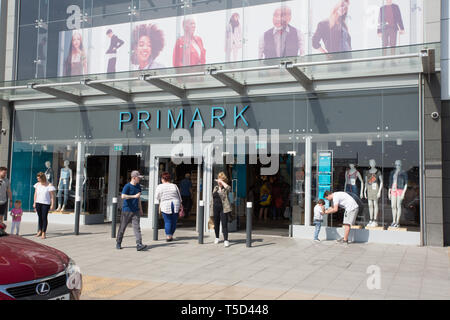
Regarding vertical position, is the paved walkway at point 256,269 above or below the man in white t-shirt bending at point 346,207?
below

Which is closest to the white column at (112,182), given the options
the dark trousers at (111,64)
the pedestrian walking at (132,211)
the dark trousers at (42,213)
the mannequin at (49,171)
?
the mannequin at (49,171)

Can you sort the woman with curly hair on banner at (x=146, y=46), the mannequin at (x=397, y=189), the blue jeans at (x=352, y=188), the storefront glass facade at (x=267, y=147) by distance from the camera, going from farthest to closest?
the woman with curly hair on banner at (x=146, y=46), the blue jeans at (x=352, y=188), the storefront glass facade at (x=267, y=147), the mannequin at (x=397, y=189)

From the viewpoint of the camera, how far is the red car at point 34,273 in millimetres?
3729

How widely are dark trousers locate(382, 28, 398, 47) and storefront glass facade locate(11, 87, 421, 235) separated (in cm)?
125

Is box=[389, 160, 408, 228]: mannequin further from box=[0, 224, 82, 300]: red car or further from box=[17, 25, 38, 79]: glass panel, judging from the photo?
box=[17, 25, 38, 79]: glass panel

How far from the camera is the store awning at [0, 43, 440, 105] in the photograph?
1030 centimetres

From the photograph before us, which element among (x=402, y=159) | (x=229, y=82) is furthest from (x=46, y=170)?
(x=402, y=159)

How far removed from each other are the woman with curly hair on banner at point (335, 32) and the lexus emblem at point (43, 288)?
1005cm

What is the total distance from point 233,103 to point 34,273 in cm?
949

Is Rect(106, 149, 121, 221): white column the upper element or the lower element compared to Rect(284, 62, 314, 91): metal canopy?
lower

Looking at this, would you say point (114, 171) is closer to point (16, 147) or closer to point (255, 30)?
point (16, 147)

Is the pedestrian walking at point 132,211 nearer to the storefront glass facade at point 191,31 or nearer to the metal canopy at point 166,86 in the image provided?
the metal canopy at point 166,86

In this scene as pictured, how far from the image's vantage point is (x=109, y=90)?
1334cm

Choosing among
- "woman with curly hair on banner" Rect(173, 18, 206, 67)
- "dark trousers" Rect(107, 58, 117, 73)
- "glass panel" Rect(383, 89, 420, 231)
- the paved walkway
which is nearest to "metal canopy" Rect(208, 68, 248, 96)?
"woman with curly hair on banner" Rect(173, 18, 206, 67)
